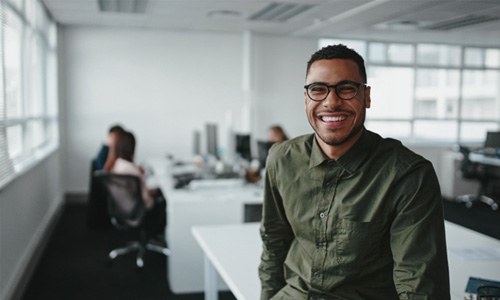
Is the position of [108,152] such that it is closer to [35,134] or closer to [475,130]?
[35,134]

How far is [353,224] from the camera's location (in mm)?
1580

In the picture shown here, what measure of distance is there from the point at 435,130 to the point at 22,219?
3.18 meters

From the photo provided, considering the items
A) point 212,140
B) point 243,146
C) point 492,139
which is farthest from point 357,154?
point 212,140

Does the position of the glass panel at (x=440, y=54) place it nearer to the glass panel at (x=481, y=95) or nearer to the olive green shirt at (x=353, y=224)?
the glass panel at (x=481, y=95)

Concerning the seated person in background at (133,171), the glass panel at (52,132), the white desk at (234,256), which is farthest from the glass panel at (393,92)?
the glass panel at (52,132)

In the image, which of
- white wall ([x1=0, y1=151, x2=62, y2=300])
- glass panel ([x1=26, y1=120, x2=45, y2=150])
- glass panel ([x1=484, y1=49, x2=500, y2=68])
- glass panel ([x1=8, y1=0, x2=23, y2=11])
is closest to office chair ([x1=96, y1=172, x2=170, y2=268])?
white wall ([x1=0, y1=151, x2=62, y2=300])

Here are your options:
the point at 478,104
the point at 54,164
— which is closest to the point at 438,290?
the point at 478,104

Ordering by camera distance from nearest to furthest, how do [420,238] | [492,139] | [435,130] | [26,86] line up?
[420,238] < [492,139] < [435,130] < [26,86]

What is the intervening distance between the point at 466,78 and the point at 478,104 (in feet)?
0.43

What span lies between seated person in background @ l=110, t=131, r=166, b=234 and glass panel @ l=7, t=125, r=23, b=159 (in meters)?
0.82

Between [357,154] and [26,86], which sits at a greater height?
[26,86]

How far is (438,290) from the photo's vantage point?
144 cm

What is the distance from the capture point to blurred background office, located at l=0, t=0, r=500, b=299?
210 cm

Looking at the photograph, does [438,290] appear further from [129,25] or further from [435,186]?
[129,25]
